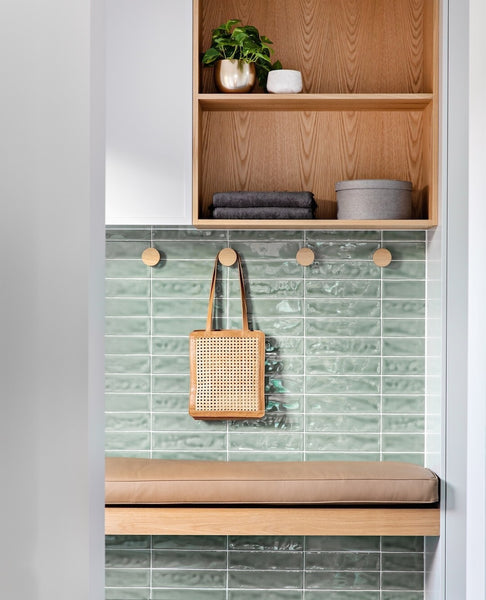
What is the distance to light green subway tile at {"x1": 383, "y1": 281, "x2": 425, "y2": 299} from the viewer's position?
2590mm

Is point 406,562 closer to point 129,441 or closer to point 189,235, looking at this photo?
point 129,441

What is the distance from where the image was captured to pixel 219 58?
2438 millimetres

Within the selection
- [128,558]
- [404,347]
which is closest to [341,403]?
[404,347]

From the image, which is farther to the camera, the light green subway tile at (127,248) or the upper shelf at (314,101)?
the light green subway tile at (127,248)

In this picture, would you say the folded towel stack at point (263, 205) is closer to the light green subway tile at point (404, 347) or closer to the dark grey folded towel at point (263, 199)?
the dark grey folded towel at point (263, 199)

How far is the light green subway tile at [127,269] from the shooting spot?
8.57 ft

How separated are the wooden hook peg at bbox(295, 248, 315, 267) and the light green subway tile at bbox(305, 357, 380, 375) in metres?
0.36

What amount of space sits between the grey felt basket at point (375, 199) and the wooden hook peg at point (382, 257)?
186 millimetres

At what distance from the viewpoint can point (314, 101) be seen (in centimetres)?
241

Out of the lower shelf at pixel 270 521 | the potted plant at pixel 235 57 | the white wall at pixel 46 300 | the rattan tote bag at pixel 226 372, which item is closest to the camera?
the white wall at pixel 46 300

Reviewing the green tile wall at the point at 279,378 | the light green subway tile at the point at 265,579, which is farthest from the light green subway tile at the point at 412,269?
the light green subway tile at the point at 265,579

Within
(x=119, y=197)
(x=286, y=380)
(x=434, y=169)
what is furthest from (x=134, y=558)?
(x=434, y=169)

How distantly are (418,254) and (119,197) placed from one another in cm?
110

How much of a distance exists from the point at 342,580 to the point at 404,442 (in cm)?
55
